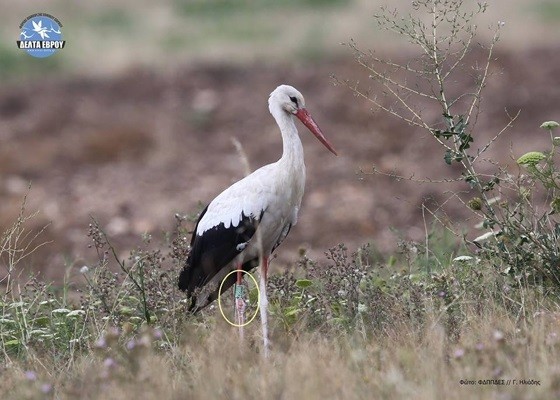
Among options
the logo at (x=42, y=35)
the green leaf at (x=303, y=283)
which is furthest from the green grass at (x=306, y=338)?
the logo at (x=42, y=35)

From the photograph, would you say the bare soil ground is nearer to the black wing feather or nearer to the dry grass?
the black wing feather

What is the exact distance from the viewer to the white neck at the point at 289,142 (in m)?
7.41

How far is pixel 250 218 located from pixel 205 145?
390 inches

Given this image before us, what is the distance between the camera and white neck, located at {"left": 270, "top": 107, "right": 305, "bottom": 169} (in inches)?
292

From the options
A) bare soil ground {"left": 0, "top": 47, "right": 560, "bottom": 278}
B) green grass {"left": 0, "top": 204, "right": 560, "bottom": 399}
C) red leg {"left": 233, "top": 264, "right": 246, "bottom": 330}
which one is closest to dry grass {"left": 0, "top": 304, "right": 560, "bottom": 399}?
green grass {"left": 0, "top": 204, "right": 560, "bottom": 399}

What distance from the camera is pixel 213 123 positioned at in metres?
17.8

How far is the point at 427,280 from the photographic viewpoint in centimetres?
705

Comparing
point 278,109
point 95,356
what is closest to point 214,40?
point 278,109

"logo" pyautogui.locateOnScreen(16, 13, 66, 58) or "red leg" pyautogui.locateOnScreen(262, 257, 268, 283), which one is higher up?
"logo" pyautogui.locateOnScreen(16, 13, 66, 58)

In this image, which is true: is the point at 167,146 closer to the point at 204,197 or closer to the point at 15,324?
the point at 204,197

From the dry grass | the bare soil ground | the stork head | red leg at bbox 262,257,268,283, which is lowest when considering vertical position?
the dry grass

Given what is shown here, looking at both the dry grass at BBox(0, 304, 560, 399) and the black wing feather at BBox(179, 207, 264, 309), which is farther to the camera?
the black wing feather at BBox(179, 207, 264, 309)

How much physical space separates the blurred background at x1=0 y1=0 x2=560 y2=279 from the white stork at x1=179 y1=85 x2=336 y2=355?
454 cm

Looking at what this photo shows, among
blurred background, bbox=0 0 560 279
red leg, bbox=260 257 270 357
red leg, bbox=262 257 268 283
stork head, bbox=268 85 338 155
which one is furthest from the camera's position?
blurred background, bbox=0 0 560 279
